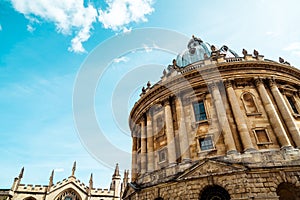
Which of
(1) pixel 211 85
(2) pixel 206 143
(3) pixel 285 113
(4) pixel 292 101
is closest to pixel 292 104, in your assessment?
(4) pixel 292 101

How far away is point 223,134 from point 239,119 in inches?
72.1

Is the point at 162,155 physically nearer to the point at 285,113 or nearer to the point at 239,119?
the point at 239,119

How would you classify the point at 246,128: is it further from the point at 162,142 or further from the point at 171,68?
the point at 171,68

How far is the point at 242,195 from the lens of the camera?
12.5 m

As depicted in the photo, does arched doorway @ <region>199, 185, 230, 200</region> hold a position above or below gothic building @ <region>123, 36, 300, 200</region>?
below

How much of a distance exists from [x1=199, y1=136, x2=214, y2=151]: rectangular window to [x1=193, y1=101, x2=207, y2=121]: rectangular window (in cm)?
211

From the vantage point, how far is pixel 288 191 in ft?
44.8

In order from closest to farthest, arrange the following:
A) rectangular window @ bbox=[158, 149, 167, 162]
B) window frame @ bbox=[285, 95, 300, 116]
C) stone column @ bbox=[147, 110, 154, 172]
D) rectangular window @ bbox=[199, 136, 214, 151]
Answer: rectangular window @ bbox=[199, 136, 214, 151] → window frame @ bbox=[285, 95, 300, 116] → rectangular window @ bbox=[158, 149, 167, 162] → stone column @ bbox=[147, 110, 154, 172]


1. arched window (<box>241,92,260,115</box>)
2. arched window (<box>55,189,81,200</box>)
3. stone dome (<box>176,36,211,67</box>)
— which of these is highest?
stone dome (<box>176,36,211,67</box>)

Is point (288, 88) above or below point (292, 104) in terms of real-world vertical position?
above

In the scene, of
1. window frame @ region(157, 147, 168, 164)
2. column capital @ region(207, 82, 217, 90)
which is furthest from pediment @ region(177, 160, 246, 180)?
column capital @ region(207, 82, 217, 90)

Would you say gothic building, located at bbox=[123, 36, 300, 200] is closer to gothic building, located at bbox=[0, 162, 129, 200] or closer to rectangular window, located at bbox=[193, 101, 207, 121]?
rectangular window, located at bbox=[193, 101, 207, 121]

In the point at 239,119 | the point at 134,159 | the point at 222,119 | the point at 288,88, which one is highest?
the point at 288,88

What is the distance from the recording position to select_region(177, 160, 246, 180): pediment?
44.6 feet
